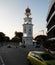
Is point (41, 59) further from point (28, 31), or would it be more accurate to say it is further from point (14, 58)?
point (28, 31)

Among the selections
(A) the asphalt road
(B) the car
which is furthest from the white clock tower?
(B) the car

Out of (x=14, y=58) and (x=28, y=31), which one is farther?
(x=28, y=31)

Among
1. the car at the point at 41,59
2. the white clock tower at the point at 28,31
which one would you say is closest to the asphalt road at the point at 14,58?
the car at the point at 41,59


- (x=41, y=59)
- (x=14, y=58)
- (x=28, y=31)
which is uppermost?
(x=28, y=31)

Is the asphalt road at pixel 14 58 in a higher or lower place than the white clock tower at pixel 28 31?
lower

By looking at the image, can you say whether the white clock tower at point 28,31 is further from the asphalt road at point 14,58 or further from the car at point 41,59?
the car at point 41,59

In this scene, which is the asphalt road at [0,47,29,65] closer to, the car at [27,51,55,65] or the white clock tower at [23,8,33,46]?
the car at [27,51,55,65]

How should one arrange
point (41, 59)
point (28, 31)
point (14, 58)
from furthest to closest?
point (28, 31), point (14, 58), point (41, 59)

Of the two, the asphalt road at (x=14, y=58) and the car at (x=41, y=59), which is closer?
the car at (x=41, y=59)

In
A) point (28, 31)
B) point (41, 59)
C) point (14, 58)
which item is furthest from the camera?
point (28, 31)

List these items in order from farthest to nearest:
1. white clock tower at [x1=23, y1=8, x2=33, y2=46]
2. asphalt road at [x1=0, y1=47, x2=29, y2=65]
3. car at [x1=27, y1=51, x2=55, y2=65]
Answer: white clock tower at [x1=23, y1=8, x2=33, y2=46], asphalt road at [x1=0, y1=47, x2=29, y2=65], car at [x1=27, y1=51, x2=55, y2=65]

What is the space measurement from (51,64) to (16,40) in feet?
434

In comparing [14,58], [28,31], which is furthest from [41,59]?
[28,31]

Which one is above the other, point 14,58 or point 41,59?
point 14,58
